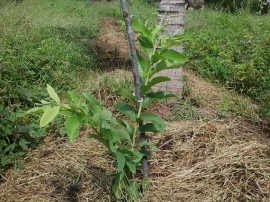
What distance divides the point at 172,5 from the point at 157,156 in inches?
62.9

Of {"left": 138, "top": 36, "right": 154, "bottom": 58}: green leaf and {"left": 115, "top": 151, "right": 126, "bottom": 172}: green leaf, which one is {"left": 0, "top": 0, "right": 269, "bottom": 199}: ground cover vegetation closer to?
{"left": 115, "top": 151, "right": 126, "bottom": 172}: green leaf

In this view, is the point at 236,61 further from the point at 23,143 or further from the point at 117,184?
the point at 117,184

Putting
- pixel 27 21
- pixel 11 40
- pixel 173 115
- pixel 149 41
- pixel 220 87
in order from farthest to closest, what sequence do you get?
1. pixel 27 21
2. pixel 11 40
3. pixel 220 87
4. pixel 173 115
5. pixel 149 41

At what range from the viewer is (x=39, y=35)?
18.9ft

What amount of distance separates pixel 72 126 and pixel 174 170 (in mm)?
1013

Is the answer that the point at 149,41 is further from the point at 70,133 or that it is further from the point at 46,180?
the point at 46,180

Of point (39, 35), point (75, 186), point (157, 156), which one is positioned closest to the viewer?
point (75, 186)

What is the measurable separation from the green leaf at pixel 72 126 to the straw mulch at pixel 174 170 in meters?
0.68

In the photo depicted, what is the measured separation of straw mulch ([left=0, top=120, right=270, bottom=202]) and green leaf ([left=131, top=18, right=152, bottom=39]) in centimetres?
91

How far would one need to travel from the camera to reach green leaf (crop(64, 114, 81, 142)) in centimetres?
192

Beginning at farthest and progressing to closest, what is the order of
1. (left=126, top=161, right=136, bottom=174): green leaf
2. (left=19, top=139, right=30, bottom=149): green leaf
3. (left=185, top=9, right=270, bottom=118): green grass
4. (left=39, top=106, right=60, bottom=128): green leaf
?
(left=185, top=9, right=270, bottom=118): green grass, (left=19, top=139, right=30, bottom=149): green leaf, (left=126, top=161, right=136, bottom=174): green leaf, (left=39, top=106, right=60, bottom=128): green leaf

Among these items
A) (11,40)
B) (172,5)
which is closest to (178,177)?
(172,5)

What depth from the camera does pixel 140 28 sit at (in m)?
2.33

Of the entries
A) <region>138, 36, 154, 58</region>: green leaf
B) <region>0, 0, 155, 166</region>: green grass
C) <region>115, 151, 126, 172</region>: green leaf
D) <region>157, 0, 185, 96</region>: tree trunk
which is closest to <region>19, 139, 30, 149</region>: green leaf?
<region>0, 0, 155, 166</region>: green grass
